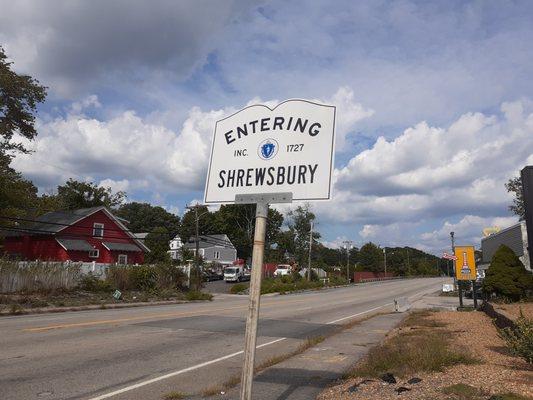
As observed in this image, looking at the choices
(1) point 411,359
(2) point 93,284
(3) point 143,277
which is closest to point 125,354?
(1) point 411,359

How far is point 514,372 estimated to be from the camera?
659 centimetres

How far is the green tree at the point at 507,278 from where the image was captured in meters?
21.0

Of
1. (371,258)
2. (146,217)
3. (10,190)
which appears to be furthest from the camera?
(146,217)

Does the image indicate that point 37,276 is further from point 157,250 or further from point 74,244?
point 157,250

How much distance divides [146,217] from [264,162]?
394 feet

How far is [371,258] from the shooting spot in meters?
117

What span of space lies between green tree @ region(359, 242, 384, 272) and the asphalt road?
312 feet

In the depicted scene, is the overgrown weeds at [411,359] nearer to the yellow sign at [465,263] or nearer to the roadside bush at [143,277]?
the yellow sign at [465,263]

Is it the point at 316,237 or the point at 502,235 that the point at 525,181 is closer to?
the point at 502,235

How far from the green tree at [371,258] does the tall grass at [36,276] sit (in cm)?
8587

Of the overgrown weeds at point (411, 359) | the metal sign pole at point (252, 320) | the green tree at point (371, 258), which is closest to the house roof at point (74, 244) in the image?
the overgrown weeds at point (411, 359)

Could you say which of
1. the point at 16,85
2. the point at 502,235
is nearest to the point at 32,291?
the point at 16,85

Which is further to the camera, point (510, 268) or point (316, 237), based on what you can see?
point (316, 237)

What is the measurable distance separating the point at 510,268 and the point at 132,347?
57.5ft
